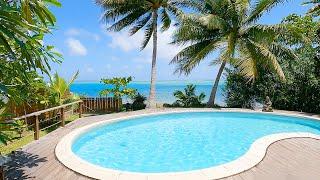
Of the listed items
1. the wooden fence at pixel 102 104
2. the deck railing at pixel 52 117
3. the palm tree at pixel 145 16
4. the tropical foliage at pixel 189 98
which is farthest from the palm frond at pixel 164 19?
the deck railing at pixel 52 117

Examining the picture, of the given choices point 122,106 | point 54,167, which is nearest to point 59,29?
point 54,167

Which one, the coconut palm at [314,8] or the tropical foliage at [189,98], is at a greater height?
the coconut palm at [314,8]

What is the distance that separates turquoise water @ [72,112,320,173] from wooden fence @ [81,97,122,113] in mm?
3935

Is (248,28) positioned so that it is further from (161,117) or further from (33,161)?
(33,161)

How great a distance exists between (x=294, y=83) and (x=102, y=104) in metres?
10.7

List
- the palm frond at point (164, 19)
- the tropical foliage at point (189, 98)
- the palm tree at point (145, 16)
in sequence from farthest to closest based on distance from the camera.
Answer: the tropical foliage at point (189, 98) < the palm frond at point (164, 19) < the palm tree at point (145, 16)

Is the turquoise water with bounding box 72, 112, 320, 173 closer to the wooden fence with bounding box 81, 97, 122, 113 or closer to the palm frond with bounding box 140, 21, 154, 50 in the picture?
the wooden fence with bounding box 81, 97, 122, 113

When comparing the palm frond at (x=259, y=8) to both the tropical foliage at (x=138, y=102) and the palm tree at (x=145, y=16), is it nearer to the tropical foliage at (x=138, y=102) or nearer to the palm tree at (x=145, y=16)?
the palm tree at (x=145, y=16)

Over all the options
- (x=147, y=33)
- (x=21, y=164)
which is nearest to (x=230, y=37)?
(x=147, y=33)

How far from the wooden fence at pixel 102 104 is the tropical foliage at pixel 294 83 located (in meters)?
6.87

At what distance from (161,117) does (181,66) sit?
475 centimetres

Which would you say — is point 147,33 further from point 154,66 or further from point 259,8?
point 259,8

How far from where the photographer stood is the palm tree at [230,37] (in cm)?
1683

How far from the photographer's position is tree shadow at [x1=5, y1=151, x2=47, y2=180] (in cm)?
616
